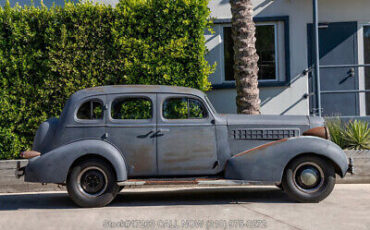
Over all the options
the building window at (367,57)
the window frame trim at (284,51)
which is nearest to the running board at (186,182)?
the window frame trim at (284,51)

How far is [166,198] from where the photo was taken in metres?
7.85

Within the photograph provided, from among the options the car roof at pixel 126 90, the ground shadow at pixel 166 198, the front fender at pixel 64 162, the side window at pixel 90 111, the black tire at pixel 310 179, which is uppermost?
the car roof at pixel 126 90

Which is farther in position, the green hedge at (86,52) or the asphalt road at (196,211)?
the green hedge at (86,52)

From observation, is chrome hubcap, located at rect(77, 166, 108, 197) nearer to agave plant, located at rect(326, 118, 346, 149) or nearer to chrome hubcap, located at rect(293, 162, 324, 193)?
chrome hubcap, located at rect(293, 162, 324, 193)

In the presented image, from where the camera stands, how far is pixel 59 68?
31.6 feet

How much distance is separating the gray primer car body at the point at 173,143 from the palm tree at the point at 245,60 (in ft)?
7.01

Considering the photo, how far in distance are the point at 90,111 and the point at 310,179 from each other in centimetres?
336

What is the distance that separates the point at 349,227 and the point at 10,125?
675cm

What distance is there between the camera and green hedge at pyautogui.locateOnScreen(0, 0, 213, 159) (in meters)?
9.59

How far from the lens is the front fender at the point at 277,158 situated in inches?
268

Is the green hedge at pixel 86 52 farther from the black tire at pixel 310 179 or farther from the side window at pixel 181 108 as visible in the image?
the black tire at pixel 310 179

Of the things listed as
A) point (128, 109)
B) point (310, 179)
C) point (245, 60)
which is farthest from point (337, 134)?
point (128, 109)

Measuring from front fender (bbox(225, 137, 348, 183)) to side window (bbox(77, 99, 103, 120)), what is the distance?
211 centimetres

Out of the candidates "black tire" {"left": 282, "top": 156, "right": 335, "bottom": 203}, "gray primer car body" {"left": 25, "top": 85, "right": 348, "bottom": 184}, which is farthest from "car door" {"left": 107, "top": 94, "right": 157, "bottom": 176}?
"black tire" {"left": 282, "top": 156, "right": 335, "bottom": 203}
